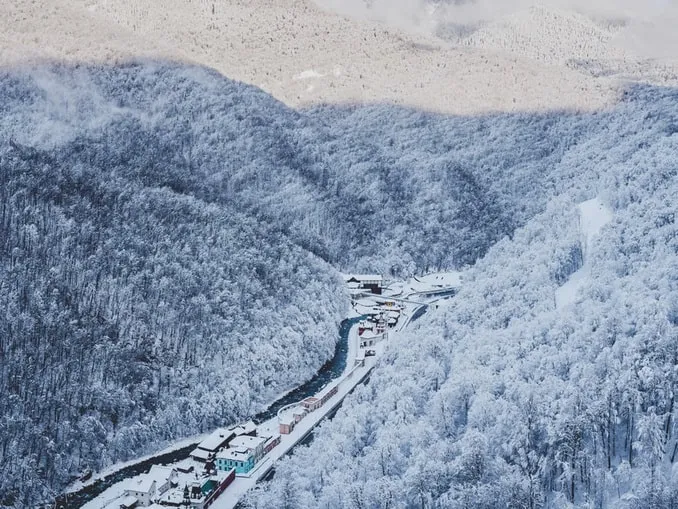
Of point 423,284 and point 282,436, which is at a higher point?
point 423,284

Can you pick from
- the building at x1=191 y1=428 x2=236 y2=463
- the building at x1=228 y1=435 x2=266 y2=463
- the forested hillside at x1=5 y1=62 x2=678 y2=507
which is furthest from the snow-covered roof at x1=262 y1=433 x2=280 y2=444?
the forested hillside at x1=5 y1=62 x2=678 y2=507

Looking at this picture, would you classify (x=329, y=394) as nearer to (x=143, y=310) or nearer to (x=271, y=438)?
(x=271, y=438)

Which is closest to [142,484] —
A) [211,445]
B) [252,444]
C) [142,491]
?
[142,491]

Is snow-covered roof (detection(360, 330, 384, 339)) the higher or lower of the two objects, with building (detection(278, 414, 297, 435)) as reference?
higher

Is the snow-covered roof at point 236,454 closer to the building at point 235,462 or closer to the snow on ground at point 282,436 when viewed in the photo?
the building at point 235,462

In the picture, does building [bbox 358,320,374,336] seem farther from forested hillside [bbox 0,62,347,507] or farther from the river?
forested hillside [bbox 0,62,347,507]

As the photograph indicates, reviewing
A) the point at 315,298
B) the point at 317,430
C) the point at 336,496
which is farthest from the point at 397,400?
the point at 315,298

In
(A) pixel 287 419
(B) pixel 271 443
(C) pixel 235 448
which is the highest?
(A) pixel 287 419

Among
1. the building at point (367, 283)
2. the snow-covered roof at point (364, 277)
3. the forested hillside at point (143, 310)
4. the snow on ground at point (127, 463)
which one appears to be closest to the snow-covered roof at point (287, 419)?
the forested hillside at point (143, 310)
